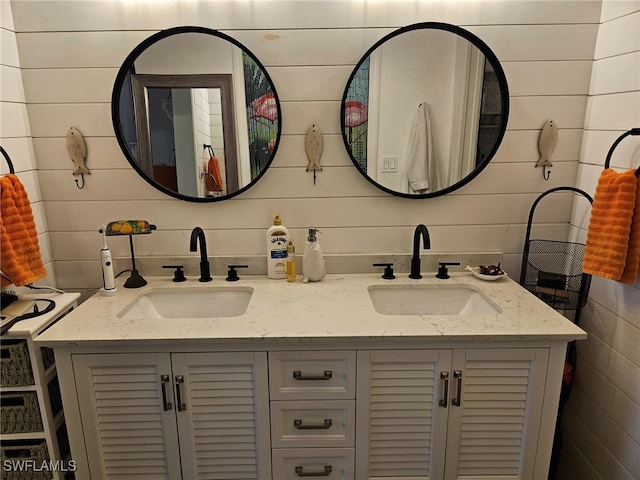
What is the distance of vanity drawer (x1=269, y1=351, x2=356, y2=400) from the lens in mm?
1331

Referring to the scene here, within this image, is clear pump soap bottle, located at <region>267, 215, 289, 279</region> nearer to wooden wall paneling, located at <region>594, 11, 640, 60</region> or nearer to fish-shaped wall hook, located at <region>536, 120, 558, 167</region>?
fish-shaped wall hook, located at <region>536, 120, 558, 167</region>

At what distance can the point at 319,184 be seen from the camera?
175 cm

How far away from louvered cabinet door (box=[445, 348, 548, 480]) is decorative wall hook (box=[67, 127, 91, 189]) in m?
1.58

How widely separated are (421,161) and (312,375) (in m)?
0.94

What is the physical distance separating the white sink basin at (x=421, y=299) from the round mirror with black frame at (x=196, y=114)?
70cm

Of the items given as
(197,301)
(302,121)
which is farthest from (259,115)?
(197,301)

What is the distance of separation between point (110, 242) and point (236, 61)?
3.01ft

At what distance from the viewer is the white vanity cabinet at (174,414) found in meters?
1.34

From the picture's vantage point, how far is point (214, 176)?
1.72 metres

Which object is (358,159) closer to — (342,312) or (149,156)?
(342,312)

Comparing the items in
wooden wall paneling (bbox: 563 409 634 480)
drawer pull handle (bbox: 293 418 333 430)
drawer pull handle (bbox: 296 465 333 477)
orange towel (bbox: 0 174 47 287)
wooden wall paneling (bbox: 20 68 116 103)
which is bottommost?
wooden wall paneling (bbox: 563 409 634 480)

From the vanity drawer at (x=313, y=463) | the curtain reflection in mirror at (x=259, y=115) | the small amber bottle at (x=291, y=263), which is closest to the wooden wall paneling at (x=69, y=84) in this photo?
the curtain reflection in mirror at (x=259, y=115)

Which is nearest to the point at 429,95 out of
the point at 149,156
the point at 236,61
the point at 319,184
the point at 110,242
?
the point at 319,184

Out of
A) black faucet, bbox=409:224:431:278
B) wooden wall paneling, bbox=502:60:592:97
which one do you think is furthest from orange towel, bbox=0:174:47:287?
wooden wall paneling, bbox=502:60:592:97
